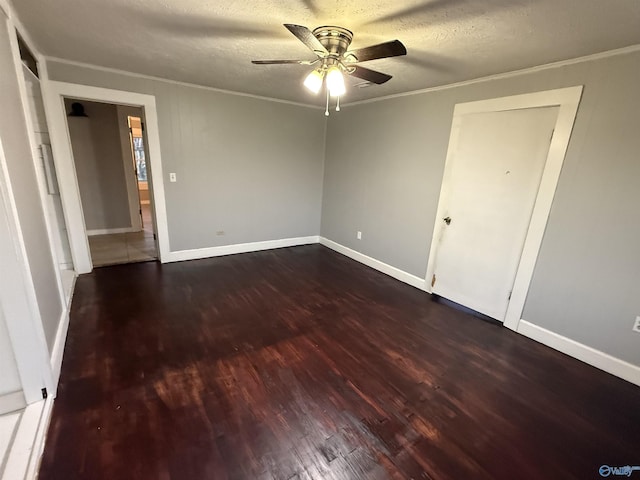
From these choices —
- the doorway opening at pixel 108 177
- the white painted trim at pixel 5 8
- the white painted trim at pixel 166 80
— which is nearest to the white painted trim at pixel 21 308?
the white painted trim at pixel 5 8

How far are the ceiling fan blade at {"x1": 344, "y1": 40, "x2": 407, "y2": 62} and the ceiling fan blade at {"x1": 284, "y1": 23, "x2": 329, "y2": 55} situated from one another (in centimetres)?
22

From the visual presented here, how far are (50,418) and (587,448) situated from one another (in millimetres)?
3000

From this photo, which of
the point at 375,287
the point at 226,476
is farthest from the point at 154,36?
the point at 375,287

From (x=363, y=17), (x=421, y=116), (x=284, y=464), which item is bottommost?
(x=284, y=464)

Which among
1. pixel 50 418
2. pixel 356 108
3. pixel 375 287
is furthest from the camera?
pixel 356 108

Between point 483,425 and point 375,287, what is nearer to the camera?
point 483,425

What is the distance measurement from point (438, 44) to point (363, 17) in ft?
2.20

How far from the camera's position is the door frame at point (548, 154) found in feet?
7.54

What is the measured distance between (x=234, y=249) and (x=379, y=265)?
7.16 ft

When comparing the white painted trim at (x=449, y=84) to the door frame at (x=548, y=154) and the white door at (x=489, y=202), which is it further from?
the white door at (x=489, y=202)

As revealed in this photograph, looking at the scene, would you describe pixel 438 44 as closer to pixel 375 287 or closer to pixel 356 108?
pixel 356 108

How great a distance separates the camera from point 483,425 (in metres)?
1.74

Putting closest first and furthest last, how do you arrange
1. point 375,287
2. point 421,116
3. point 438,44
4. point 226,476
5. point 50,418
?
1. point 226,476
2. point 50,418
3. point 438,44
4. point 421,116
5. point 375,287

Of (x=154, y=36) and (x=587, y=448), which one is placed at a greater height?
(x=154, y=36)
